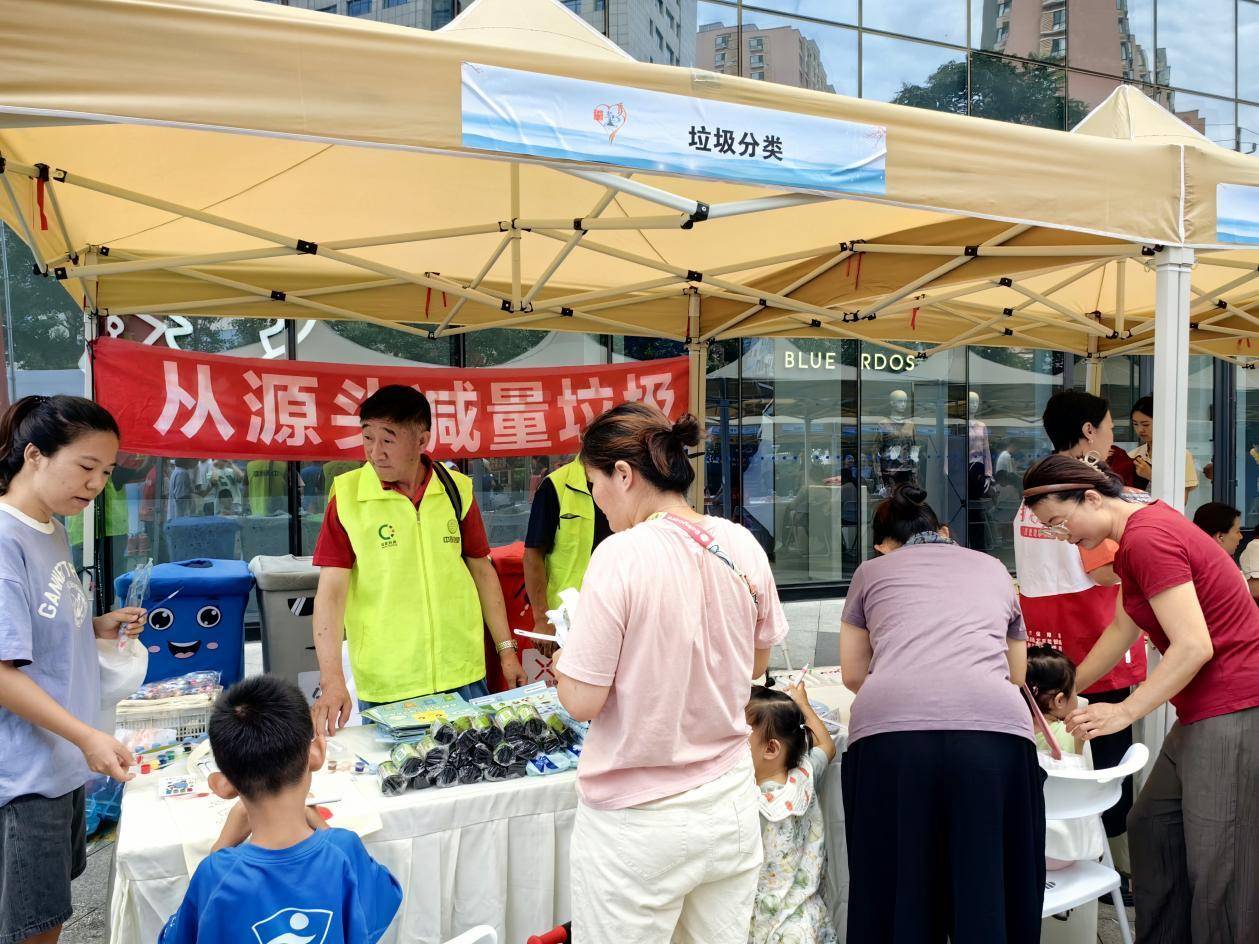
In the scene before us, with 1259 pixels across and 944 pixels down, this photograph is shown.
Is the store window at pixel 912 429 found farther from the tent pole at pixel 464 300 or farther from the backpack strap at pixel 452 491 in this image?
the backpack strap at pixel 452 491

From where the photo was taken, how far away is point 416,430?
2.71 metres

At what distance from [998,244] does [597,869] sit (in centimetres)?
251

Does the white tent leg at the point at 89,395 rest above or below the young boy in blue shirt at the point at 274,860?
above

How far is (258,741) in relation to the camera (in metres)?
1.54

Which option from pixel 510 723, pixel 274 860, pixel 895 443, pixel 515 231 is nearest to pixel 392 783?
pixel 510 723

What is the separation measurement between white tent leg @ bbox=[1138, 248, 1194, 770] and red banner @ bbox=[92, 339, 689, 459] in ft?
7.89

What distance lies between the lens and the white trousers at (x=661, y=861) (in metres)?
1.75

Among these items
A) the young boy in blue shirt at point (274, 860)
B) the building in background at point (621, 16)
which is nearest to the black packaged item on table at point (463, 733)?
the young boy in blue shirt at point (274, 860)

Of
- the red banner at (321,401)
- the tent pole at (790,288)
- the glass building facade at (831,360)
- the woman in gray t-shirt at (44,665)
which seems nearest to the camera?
the woman in gray t-shirt at (44,665)

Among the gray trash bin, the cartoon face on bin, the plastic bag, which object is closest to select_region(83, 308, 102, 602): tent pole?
the cartoon face on bin

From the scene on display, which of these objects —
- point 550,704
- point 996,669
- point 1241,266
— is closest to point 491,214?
point 550,704

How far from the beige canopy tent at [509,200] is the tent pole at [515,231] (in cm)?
1

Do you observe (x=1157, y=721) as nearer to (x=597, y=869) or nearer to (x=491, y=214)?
(x=597, y=869)

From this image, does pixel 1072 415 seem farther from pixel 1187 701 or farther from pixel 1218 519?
pixel 1218 519
